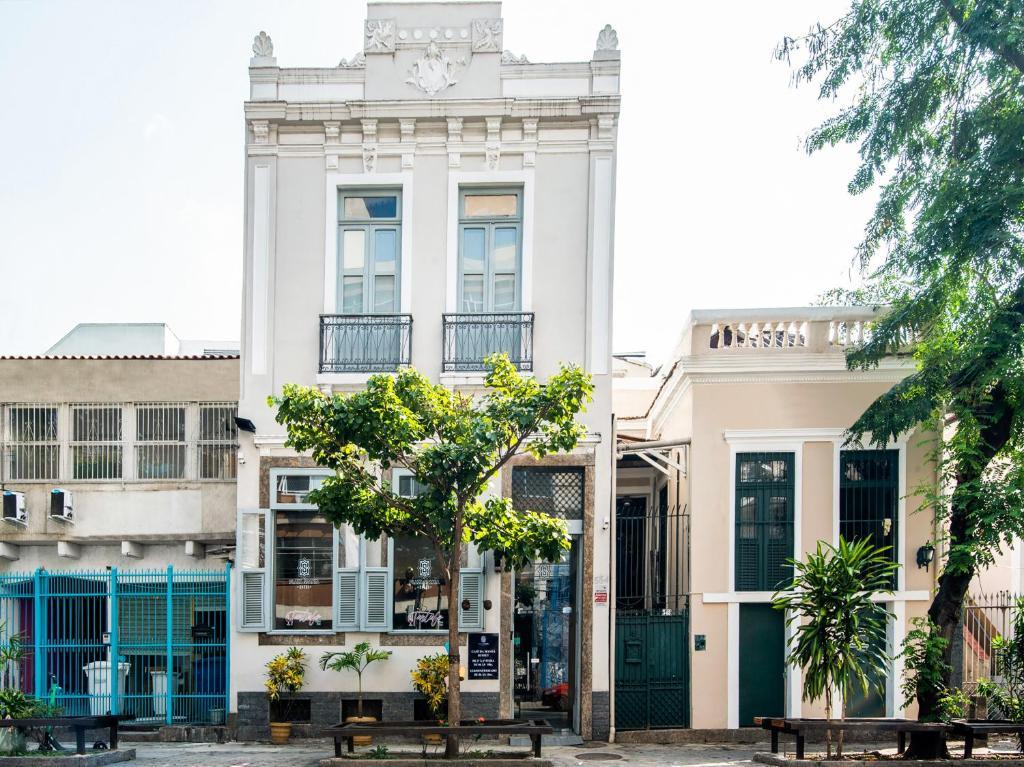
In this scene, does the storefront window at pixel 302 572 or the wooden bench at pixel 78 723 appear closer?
the wooden bench at pixel 78 723

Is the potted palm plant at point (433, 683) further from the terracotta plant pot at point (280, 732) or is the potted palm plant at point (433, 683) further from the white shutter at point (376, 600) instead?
the terracotta plant pot at point (280, 732)

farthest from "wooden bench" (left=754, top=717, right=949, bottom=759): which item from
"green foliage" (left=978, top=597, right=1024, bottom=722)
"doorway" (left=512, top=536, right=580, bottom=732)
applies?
"doorway" (left=512, top=536, right=580, bottom=732)

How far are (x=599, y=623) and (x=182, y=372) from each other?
23.4 ft

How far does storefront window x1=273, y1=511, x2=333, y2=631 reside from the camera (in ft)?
48.7

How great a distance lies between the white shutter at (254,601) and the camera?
48.1 feet

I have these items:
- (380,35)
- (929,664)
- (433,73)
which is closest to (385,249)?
(433,73)

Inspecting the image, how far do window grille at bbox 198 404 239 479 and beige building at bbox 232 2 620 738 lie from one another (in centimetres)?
132

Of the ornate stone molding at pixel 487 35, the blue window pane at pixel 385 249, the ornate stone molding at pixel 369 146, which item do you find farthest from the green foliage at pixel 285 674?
the ornate stone molding at pixel 487 35

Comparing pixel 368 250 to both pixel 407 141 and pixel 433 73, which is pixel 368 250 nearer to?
pixel 407 141

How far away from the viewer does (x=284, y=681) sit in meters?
14.5

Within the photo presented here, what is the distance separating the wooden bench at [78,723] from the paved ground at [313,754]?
0.51 meters

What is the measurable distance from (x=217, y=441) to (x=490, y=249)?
4.97 metres

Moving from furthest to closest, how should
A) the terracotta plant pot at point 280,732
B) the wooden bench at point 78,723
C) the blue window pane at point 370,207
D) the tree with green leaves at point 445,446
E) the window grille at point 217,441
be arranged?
the window grille at point 217,441 → the blue window pane at point 370,207 → the terracotta plant pot at point 280,732 → the wooden bench at point 78,723 → the tree with green leaves at point 445,446

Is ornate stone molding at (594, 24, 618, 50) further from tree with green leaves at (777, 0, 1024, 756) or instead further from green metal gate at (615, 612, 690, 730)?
green metal gate at (615, 612, 690, 730)
